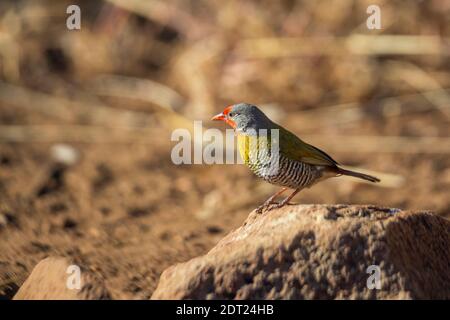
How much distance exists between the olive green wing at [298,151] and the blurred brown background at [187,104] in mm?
1365

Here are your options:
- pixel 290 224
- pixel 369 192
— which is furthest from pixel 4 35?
pixel 290 224

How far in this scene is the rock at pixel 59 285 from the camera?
3.69 metres

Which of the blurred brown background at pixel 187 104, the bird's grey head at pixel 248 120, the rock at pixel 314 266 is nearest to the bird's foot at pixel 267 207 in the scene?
the bird's grey head at pixel 248 120

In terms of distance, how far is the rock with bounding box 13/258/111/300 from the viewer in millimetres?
3693

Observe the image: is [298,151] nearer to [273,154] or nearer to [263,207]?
[273,154]

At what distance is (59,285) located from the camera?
3.79m

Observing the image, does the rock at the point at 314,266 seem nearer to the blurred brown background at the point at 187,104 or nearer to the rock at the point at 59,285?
the rock at the point at 59,285

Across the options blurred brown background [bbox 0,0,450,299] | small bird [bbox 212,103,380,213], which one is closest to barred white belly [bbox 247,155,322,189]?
small bird [bbox 212,103,380,213]

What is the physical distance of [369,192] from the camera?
7406 mm

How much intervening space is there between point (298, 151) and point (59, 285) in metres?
1.60

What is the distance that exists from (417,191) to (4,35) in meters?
6.07

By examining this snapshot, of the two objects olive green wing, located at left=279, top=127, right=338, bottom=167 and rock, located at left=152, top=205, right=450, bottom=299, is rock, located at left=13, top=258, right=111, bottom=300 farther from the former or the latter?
olive green wing, located at left=279, top=127, right=338, bottom=167

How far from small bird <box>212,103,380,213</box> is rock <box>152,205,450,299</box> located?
29.9 inches
